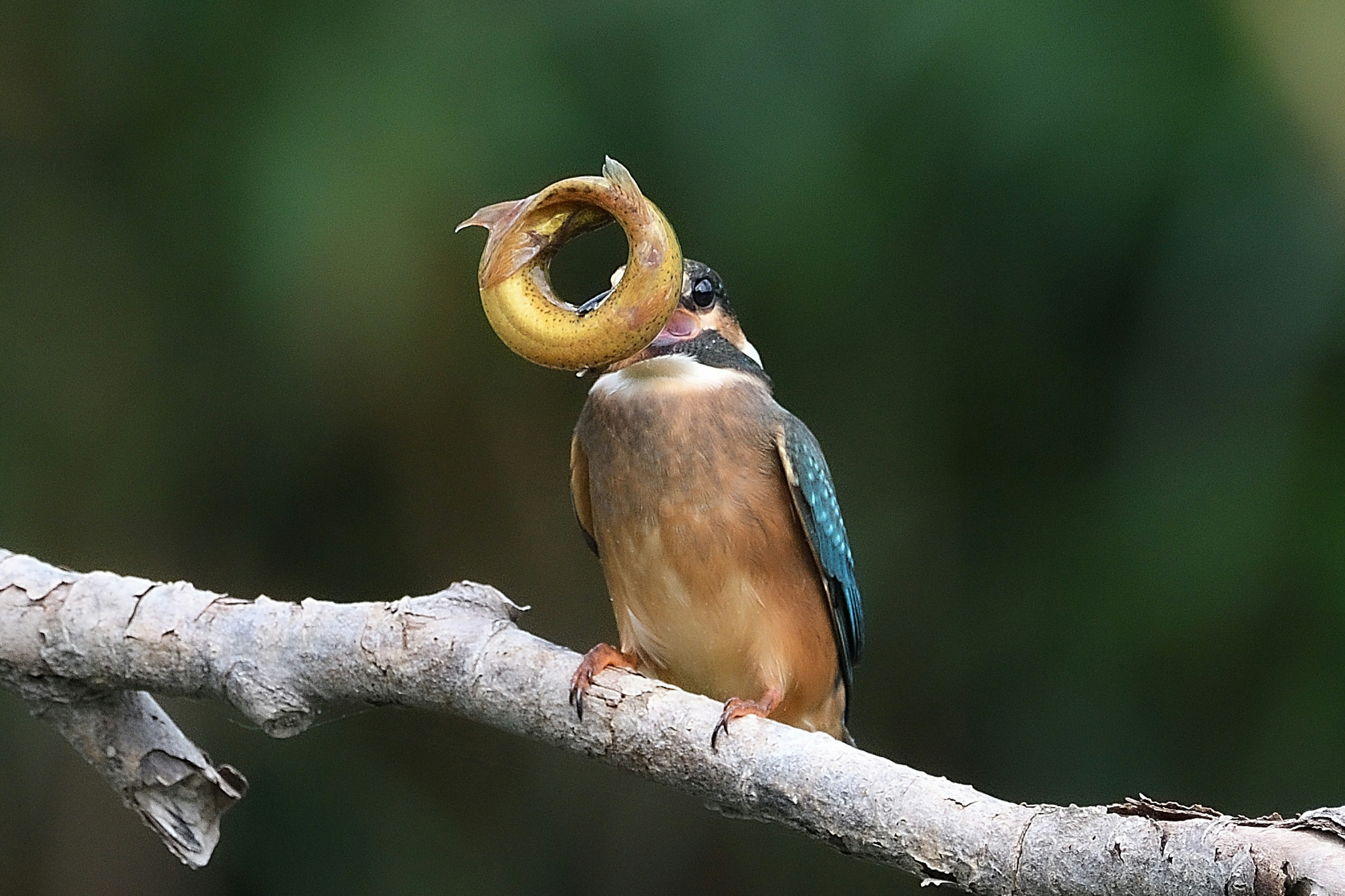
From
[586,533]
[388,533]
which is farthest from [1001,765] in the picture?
[388,533]

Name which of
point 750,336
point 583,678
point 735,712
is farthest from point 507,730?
point 750,336

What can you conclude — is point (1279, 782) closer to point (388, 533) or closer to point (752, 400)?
point (752, 400)

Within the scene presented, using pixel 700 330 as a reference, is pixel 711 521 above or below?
below

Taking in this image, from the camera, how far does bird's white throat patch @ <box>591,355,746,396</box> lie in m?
2.22

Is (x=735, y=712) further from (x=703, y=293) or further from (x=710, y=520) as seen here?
(x=703, y=293)

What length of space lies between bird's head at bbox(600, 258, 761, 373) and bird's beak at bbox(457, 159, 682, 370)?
548 mm

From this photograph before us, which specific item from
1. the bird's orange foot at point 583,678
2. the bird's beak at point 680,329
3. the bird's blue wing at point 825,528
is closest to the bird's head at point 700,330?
the bird's beak at point 680,329

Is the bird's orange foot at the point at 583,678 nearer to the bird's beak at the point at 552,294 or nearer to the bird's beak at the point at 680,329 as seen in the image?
the bird's beak at the point at 552,294

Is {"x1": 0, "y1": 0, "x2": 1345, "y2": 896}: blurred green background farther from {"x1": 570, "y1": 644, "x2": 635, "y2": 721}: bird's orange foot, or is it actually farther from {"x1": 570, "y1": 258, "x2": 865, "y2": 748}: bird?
{"x1": 570, "y1": 644, "x2": 635, "y2": 721}: bird's orange foot

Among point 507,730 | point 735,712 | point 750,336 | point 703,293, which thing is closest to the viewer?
point 735,712

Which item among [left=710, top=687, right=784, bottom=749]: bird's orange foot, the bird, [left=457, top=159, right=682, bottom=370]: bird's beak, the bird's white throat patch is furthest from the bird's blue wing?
[left=457, top=159, right=682, bottom=370]: bird's beak

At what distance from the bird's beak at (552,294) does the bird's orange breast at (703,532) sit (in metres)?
0.57

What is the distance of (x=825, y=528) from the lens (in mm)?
2219

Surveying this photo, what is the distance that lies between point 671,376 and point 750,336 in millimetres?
831
